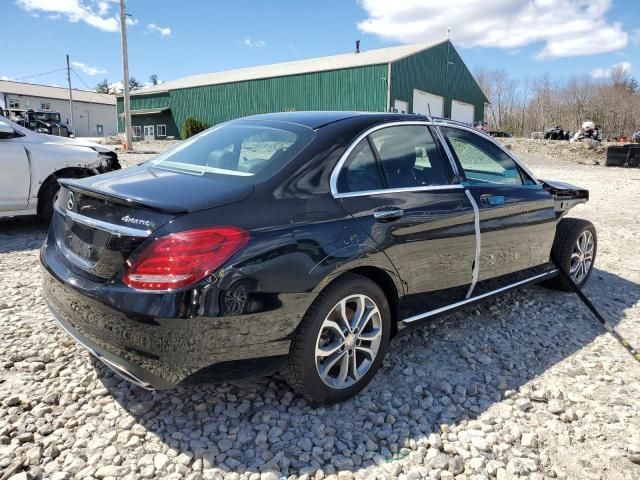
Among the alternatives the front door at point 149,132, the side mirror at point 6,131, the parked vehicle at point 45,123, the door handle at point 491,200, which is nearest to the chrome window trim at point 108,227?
the door handle at point 491,200

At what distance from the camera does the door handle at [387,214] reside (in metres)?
2.81

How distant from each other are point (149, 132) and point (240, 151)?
41453mm

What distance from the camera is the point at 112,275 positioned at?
7.53 ft

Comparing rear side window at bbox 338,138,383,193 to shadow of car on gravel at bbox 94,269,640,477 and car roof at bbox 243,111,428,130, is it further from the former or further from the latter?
shadow of car on gravel at bbox 94,269,640,477

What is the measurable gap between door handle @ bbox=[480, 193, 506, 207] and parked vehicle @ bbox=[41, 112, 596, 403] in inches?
0.5

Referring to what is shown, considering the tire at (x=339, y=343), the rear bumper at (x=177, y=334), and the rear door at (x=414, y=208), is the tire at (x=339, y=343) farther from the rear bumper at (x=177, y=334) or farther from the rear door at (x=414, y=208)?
the rear door at (x=414, y=208)

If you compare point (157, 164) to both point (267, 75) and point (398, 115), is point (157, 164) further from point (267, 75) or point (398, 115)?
point (267, 75)

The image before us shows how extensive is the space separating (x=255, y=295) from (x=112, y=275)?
67cm

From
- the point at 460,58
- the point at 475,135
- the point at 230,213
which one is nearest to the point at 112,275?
the point at 230,213

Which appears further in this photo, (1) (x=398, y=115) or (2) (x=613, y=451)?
(1) (x=398, y=115)

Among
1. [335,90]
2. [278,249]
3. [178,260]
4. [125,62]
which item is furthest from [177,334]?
[335,90]

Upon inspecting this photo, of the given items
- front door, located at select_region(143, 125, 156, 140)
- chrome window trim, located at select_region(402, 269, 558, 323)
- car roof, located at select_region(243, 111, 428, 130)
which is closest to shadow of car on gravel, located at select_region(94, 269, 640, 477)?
chrome window trim, located at select_region(402, 269, 558, 323)

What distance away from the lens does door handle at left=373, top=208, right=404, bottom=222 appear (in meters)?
2.81

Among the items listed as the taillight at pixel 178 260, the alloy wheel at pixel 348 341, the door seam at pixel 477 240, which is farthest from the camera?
the door seam at pixel 477 240
